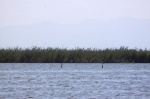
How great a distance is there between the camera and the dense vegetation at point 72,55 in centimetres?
5934

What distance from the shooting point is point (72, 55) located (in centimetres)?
5969

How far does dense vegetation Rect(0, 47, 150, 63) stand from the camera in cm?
5934

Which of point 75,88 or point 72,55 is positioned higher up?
point 72,55

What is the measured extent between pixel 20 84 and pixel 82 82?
14.5ft

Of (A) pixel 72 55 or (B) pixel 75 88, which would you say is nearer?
(B) pixel 75 88

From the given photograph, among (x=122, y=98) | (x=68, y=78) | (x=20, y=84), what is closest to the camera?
(x=122, y=98)

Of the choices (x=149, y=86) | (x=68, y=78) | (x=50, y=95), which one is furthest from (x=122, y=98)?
(x=68, y=78)

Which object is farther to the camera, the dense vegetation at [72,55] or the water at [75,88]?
the dense vegetation at [72,55]

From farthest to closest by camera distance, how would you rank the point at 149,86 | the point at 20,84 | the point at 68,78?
the point at 68,78, the point at 20,84, the point at 149,86

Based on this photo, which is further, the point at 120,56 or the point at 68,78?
the point at 120,56

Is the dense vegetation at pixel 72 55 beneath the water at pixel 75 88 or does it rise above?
above

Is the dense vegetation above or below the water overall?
above

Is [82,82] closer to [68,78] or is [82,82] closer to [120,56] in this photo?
[68,78]

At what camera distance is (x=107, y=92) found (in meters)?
30.9
